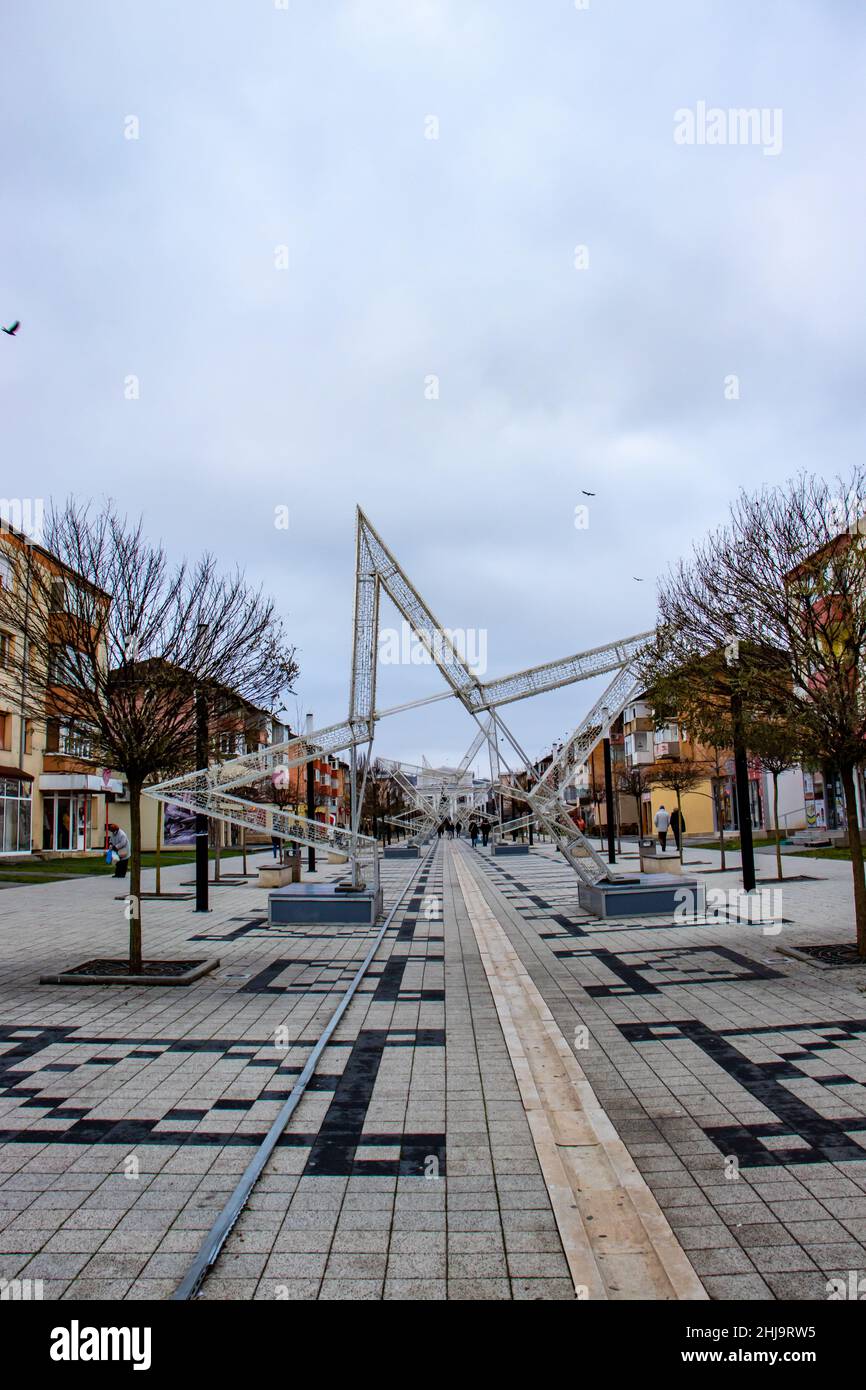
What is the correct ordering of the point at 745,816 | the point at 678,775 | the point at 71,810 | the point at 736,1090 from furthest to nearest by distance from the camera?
the point at 71,810 < the point at 678,775 < the point at 745,816 < the point at 736,1090

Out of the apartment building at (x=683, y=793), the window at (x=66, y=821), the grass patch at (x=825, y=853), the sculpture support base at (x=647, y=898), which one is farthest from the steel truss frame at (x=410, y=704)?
the window at (x=66, y=821)

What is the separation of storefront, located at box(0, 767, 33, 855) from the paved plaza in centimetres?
2817

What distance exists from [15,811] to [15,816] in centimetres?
22

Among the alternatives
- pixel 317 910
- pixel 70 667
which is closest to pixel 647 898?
pixel 317 910

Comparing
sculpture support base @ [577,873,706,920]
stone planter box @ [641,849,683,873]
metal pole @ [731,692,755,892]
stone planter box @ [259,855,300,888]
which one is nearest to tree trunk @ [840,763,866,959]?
metal pole @ [731,692,755,892]

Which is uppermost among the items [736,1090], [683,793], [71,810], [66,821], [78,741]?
[78,741]

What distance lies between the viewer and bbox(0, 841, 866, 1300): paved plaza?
4020mm

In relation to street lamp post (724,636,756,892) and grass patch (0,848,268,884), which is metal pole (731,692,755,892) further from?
grass patch (0,848,268,884)

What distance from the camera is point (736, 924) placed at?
1437cm

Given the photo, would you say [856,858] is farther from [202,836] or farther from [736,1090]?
[202,836]

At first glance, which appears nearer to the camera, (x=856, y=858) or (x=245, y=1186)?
(x=245, y=1186)

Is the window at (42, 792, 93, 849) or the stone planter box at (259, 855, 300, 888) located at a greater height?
the window at (42, 792, 93, 849)

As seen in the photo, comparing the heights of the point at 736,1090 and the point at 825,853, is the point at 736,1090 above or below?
above

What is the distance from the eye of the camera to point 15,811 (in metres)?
38.8
